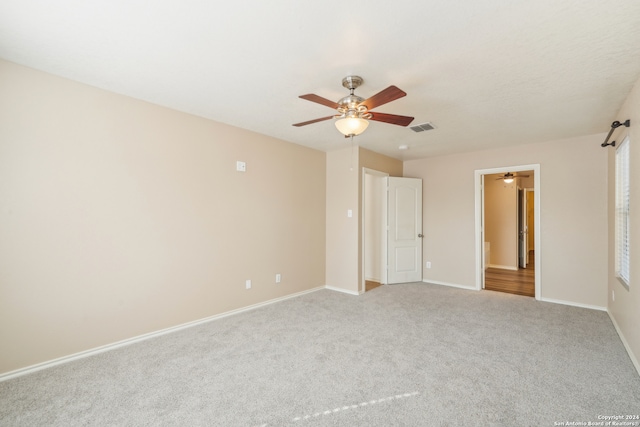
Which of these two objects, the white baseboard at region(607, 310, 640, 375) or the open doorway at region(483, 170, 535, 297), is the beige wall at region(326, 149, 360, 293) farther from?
the open doorway at region(483, 170, 535, 297)

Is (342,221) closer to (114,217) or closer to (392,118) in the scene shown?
(392,118)

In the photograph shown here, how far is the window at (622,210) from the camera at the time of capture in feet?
10.2

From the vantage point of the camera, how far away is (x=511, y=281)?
580 centimetres

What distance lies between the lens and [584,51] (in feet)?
6.82

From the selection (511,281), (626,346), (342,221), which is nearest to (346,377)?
(626,346)

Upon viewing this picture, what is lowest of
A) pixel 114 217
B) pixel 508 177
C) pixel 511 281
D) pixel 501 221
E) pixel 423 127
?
pixel 511 281

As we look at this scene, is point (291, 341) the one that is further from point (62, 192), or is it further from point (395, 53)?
point (395, 53)

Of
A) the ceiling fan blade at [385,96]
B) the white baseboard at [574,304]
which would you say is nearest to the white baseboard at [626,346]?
the white baseboard at [574,304]

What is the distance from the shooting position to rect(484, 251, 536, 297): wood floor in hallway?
16.8ft

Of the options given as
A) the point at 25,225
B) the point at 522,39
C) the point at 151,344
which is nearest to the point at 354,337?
the point at 151,344

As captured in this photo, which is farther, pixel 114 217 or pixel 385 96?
pixel 114 217

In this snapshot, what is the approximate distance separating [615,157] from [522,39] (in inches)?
109

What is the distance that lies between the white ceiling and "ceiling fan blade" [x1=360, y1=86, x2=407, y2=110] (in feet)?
1.01

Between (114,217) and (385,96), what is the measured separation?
275 centimetres
